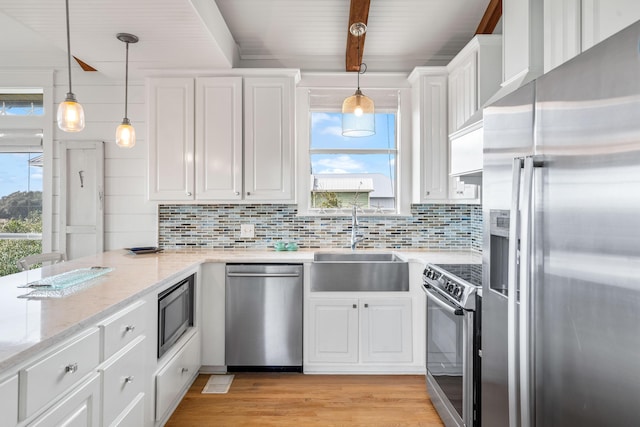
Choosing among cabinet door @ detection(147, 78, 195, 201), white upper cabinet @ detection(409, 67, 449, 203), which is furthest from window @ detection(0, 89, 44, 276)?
white upper cabinet @ detection(409, 67, 449, 203)

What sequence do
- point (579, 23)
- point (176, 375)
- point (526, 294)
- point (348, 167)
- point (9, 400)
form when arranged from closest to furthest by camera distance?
point (9, 400) < point (526, 294) < point (579, 23) < point (176, 375) < point (348, 167)

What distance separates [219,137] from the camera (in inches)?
123

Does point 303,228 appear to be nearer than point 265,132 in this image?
No

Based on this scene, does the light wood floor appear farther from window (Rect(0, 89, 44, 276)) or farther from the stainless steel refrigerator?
window (Rect(0, 89, 44, 276))

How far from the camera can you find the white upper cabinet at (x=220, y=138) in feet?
10.3

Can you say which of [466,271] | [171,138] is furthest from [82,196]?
[466,271]

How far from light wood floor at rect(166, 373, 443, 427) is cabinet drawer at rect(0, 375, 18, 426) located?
4.70 ft

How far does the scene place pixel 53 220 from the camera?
3.41m

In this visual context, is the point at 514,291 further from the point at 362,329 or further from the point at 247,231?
the point at 247,231

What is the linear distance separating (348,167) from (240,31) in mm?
1506

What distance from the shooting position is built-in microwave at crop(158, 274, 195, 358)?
211 centimetres

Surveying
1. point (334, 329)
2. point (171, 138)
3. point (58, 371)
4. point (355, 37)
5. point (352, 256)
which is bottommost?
point (334, 329)

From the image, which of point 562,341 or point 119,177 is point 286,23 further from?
point 562,341

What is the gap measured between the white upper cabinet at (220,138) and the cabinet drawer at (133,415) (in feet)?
5.56
